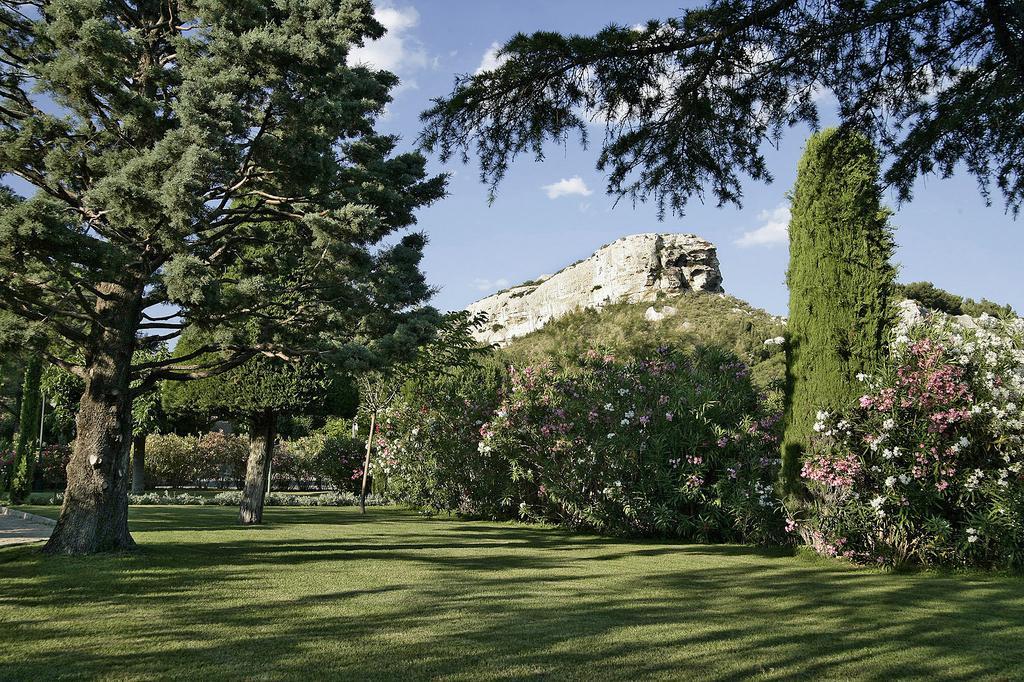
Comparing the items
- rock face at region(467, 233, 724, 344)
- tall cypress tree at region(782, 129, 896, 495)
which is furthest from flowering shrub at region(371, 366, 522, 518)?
rock face at region(467, 233, 724, 344)

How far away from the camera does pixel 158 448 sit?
2866 centimetres

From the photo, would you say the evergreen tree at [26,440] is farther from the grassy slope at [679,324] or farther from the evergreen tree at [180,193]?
the grassy slope at [679,324]

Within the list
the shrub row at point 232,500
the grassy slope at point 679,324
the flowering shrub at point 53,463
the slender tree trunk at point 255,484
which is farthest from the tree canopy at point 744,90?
the grassy slope at point 679,324

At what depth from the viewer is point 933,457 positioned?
25.7ft

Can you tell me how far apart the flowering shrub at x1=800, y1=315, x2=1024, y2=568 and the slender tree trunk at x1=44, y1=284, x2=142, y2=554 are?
8513mm

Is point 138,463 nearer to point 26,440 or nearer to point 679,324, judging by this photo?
point 26,440

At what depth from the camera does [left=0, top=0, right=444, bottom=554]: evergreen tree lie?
23.1ft

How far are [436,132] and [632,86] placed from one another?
4.23 ft

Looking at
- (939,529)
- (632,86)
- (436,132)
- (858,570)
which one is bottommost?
(858,570)

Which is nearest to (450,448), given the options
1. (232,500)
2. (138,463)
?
(232,500)

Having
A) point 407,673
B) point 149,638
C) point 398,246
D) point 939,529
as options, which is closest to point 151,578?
point 149,638

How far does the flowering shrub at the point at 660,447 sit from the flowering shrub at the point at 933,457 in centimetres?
170

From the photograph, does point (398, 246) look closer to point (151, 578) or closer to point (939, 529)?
point (151, 578)

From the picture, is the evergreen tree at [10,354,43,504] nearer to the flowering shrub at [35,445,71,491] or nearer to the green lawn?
the flowering shrub at [35,445,71,491]
